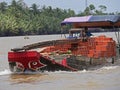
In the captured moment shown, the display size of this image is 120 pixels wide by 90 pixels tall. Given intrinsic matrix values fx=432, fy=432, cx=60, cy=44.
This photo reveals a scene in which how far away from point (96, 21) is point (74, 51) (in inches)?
105

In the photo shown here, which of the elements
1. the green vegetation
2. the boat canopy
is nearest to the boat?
the boat canopy

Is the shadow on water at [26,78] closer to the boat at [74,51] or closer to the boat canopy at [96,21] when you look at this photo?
the boat at [74,51]

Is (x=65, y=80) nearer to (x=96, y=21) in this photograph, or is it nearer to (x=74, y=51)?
(x=74, y=51)

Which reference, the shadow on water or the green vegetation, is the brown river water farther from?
the green vegetation

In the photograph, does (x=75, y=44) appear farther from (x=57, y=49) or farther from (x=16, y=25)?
(x=16, y=25)

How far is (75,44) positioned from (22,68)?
12.6ft

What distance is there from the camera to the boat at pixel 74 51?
779 inches

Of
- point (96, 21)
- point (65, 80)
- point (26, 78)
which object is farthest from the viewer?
point (96, 21)

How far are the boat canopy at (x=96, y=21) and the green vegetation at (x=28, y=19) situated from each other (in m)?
89.9

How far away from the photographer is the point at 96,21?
24359mm

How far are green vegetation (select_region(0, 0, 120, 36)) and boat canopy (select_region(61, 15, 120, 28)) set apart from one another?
8990 cm

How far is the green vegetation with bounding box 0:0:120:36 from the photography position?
118 metres

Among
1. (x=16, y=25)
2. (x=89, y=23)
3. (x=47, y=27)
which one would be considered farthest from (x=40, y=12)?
(x=89, y=23)

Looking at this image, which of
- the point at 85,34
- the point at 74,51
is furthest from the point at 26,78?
the point at 85,34
